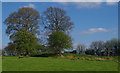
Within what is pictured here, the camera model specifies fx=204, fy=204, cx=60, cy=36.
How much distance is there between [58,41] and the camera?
1725 inches

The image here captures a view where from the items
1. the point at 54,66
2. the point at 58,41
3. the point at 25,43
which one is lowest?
the point at 54,66

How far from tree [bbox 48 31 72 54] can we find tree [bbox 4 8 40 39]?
19.5 ft

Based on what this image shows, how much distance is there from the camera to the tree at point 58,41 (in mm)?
43938

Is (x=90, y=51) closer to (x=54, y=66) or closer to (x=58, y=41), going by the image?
(x=58, y=41)

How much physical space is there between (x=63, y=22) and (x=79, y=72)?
3768cm

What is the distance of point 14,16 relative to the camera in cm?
4816

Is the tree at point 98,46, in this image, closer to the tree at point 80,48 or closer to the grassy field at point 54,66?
the tree at point 80,48

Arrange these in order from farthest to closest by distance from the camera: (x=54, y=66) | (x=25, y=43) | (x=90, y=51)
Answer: (x=90, y=51) → (x=25, y=43) → (x=54, y=66)

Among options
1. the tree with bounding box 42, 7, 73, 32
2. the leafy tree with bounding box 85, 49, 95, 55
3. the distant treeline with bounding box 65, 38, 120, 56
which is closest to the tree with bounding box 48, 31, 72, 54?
the tree with bounding box 42, 7, 73, 32

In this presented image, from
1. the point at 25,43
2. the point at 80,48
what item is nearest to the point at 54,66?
the point at 25,43

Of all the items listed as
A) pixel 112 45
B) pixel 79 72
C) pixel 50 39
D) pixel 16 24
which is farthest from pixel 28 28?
pixel 79 72

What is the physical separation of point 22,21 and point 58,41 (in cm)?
1040

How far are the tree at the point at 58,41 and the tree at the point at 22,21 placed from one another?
5946 millimetres

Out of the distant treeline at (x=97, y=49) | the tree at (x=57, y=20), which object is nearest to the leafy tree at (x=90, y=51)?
the distant treeline at (x=97, y=49)
